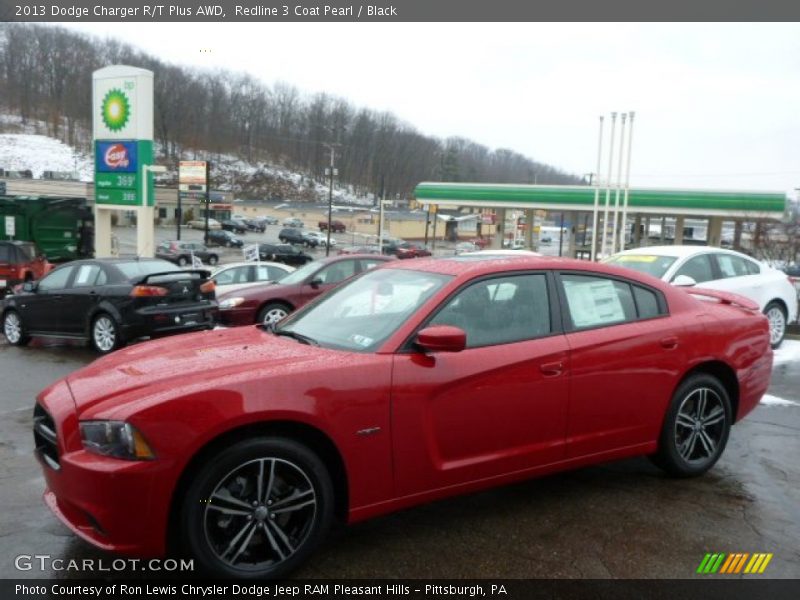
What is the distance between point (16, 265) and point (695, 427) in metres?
18.5

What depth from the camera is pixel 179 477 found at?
2.93 meters

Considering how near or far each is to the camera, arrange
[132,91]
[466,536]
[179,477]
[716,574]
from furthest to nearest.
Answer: [132,91], [466,536], [716,574], [179,477]

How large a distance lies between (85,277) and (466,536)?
8397mm

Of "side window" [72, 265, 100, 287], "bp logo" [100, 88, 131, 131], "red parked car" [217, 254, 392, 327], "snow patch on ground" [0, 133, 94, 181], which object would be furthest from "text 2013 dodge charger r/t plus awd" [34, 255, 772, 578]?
"snow patch on ground" [0, 133, 94, 181]

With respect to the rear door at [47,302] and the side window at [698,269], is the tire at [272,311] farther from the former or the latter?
the side window at [698,269]

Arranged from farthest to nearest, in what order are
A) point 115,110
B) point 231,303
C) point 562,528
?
1. point 115,110
2. point 231,303
3. point 562,528

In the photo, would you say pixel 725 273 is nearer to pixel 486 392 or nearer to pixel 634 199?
pixel 486 392

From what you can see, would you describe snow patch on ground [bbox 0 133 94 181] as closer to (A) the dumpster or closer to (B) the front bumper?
(A) the dumpster

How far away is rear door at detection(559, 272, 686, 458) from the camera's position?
4031 millimetres

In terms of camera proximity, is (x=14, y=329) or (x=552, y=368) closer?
(x=552, y=368)

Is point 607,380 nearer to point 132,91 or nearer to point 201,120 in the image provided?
point 132,91

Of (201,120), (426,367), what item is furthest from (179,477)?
(201,120)

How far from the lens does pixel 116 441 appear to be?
2.91 meters

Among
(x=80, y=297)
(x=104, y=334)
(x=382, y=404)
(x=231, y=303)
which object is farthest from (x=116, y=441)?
(x=231, y=303)
